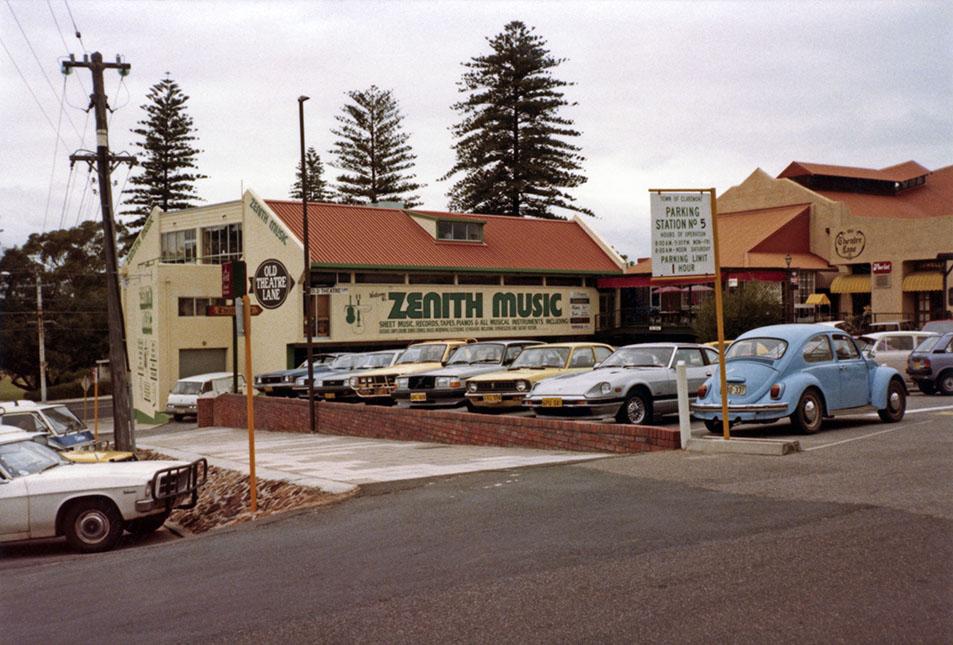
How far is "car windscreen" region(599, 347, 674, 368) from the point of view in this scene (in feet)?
59.5

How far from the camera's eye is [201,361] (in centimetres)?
4656

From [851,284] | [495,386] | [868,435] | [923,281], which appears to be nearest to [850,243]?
[851,284]

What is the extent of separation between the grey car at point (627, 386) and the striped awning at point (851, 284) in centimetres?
3646

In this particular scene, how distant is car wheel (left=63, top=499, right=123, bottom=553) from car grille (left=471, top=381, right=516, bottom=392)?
954 centimetres

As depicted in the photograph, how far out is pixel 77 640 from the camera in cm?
650

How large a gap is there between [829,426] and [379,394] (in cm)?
1157

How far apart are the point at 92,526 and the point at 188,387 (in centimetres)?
2813

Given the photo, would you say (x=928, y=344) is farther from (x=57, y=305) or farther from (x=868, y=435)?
(x=57, y=305)

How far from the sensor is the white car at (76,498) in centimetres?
1123

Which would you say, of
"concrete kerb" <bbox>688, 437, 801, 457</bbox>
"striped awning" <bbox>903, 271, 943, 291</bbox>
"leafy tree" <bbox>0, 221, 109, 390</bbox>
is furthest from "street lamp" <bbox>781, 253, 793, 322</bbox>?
"leafy tree" <bbox>0, 221, 109, 390</bbox>

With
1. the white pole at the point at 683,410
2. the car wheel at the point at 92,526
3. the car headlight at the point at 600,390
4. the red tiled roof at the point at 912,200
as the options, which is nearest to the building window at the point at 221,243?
the car headlight at the point at 600,390

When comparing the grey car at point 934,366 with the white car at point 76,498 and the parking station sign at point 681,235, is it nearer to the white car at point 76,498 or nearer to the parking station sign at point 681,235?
the parking station sign at point 681,235

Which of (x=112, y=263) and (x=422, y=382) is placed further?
(x=112, y=263)

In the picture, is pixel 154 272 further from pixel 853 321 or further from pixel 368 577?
pixel 368 577
